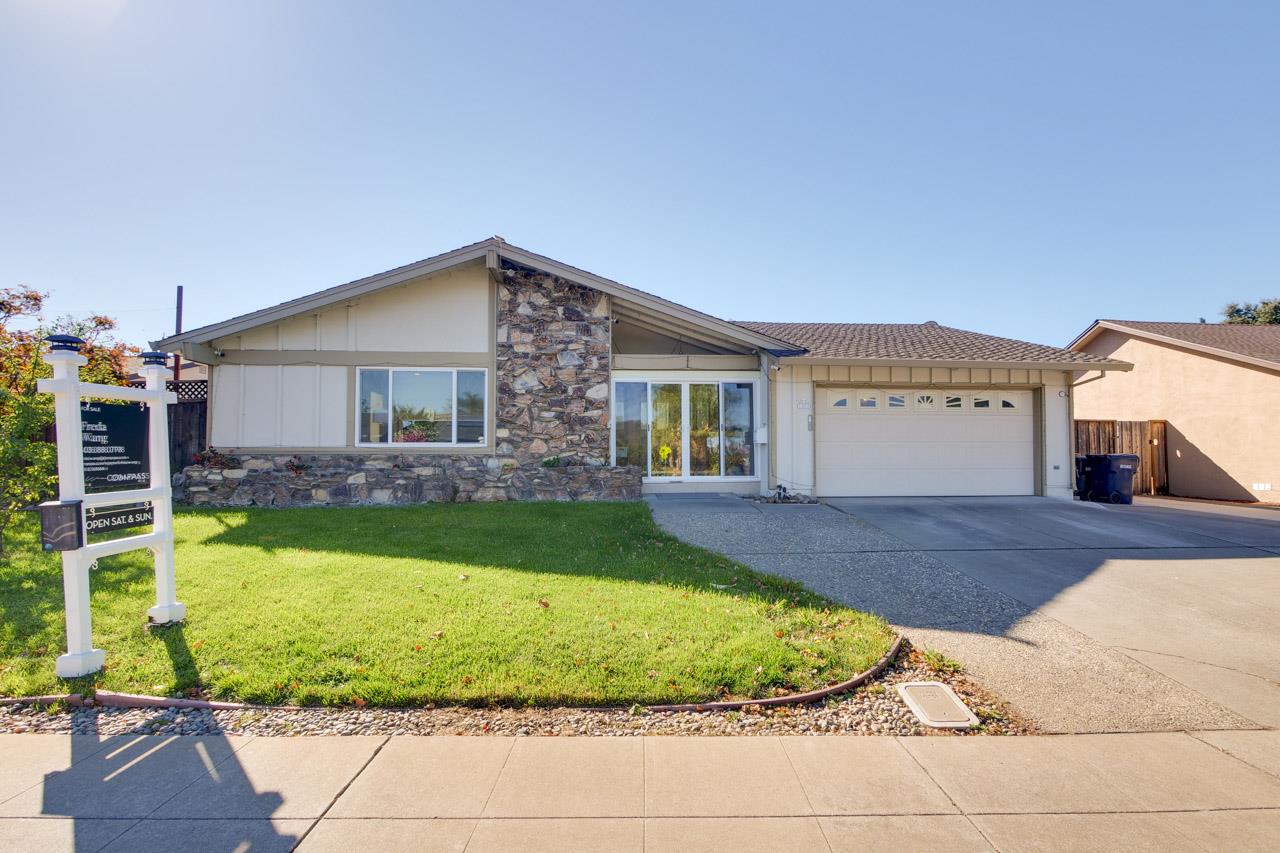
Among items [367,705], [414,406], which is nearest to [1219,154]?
[414,406]

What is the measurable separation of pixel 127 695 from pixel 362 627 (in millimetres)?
1420

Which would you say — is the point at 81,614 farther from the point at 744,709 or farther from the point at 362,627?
the point at 744,709

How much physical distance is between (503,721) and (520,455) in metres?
8.01

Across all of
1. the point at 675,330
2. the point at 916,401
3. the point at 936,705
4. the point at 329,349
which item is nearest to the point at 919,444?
the point at 916,401

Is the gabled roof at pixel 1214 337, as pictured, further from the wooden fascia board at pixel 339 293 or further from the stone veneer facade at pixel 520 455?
the wooden fascia board at pixel 339 293

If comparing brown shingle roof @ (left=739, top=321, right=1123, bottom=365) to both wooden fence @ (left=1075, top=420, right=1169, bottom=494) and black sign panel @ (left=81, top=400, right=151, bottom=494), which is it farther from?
black sign panel @ (left=81, top=400, right=151, bottom=494)

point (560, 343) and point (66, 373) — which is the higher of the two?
point (560, 343)

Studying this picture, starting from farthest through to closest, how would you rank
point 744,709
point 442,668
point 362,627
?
point 362,627 < point 442,668 < point 744,709

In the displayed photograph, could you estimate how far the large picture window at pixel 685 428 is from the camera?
12.0 meters

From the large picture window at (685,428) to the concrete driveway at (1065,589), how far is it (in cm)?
118

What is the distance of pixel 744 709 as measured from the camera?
12.4 ft

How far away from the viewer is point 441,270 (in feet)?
36.2

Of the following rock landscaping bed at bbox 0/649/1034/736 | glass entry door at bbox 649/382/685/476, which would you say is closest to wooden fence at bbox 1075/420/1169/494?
glass entry door at bbox 649/382/685/476

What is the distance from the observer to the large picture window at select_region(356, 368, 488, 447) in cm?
1145
